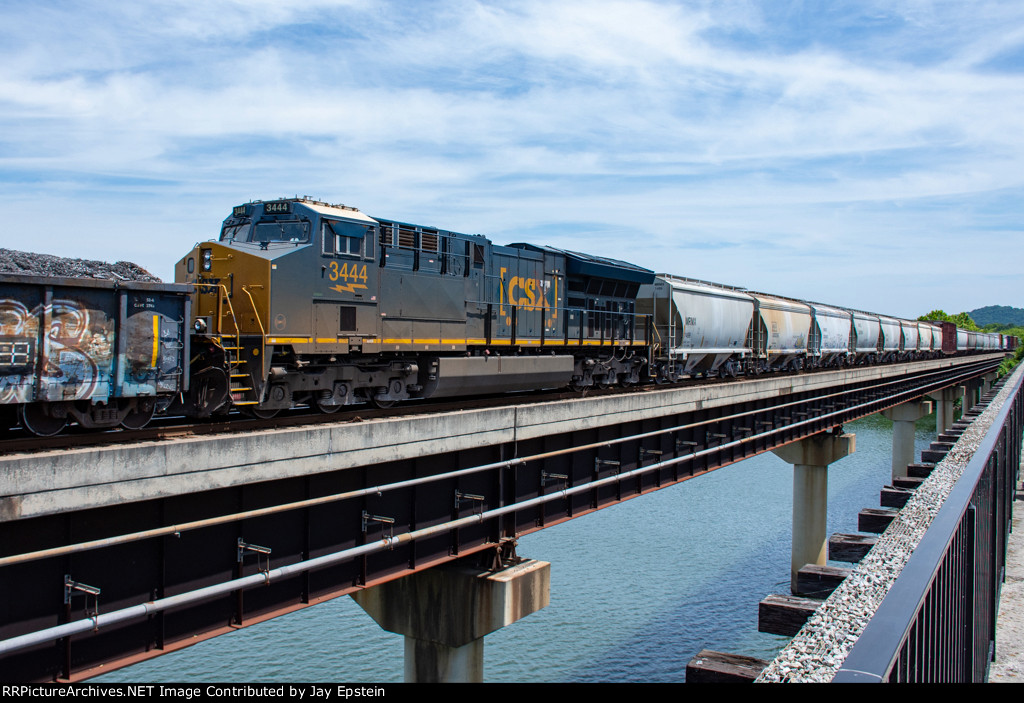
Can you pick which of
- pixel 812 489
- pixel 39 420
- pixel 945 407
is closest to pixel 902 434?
pixel 945 407

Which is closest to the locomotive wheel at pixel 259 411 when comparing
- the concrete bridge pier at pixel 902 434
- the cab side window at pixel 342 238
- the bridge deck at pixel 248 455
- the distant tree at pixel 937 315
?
the bridge deck at pixel 248 455

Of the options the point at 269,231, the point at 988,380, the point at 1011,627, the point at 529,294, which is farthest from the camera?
the point at 988,380

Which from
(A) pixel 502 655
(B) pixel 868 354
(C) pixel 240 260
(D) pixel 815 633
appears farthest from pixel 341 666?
(B) pixel 868 354

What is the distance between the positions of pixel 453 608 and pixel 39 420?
6.52 metres

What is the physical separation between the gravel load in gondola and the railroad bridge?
2.56 meters

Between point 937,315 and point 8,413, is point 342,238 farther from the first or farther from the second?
point 937,315

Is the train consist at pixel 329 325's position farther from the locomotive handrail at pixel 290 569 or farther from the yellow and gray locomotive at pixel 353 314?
the locomotive handrail at pixel 290 569

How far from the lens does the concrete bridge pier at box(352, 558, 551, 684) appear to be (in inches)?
472

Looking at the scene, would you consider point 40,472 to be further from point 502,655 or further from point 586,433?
point 502,655

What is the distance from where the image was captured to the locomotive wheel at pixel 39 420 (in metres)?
8.82

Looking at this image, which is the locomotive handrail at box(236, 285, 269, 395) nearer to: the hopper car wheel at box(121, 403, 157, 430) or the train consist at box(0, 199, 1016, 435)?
the train consist at box(0, 199, 1016, 435)

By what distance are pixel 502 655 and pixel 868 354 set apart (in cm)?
3759

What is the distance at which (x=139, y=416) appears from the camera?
33.3ft

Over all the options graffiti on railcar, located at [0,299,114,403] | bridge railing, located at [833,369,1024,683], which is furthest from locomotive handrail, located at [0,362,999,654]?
bridge railing, located at [833,369,1024,683]
